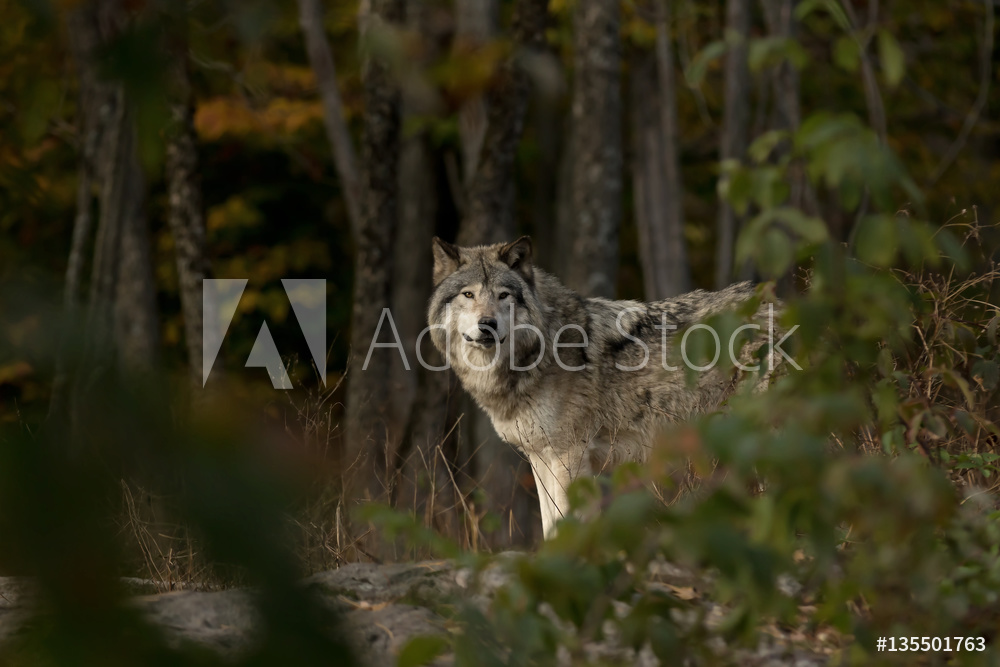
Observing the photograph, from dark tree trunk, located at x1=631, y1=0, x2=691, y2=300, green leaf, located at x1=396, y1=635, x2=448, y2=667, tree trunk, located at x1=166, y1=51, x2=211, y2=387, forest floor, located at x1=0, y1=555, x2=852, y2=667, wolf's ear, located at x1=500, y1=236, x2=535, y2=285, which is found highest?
dark tree trunk, located at x1=631, y1=0, x2=691, y2=300

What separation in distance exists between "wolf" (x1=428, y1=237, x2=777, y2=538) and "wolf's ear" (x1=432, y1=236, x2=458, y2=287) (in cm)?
1

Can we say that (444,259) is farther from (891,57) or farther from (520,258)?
(891,57)

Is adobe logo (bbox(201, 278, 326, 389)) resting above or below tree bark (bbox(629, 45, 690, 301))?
below

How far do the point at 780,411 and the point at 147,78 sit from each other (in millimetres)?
1494

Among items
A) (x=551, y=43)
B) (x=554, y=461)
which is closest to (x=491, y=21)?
(x=551, y=43)

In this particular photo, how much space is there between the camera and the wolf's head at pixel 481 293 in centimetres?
601

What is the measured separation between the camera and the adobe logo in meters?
8.45

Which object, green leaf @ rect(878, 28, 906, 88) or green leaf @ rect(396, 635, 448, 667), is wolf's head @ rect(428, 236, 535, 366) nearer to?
green leaf @ rect(878, 28, 906, 88)

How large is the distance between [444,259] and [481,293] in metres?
0.52

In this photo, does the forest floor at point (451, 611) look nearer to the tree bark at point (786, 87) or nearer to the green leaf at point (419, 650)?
the green leaf at point (419, 650)

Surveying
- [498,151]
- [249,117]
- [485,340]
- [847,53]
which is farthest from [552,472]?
[249,117]

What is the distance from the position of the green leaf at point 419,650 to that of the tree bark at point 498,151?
7.60 meters

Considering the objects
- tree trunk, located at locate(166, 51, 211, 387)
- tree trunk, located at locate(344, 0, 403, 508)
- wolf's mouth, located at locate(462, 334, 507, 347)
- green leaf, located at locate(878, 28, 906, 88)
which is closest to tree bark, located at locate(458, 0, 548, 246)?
tree trunk, located at locate(344, 0, 403, 508)

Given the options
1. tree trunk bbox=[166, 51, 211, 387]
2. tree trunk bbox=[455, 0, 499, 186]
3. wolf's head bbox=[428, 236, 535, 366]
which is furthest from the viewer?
tree trunk bbox=[455, 0, 499, 186]
